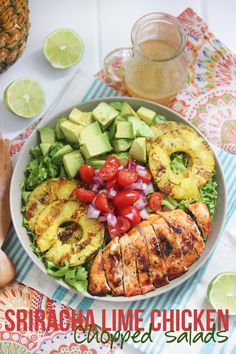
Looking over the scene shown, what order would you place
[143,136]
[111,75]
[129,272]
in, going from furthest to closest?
[111,75] → [143,136] → [129,272]

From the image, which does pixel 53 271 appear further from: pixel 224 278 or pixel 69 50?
pixel 69 50

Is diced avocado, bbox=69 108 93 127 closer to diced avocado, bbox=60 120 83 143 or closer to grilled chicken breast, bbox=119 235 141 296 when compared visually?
diced avocado, bbox=60 120 83 143

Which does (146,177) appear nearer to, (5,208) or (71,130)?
(71,130)

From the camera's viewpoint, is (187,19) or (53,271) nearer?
(53,271)

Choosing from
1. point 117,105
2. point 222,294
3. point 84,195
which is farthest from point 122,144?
point 222,294

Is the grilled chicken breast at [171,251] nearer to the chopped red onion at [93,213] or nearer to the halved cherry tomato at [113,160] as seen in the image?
the chopped red onion at [93,213]

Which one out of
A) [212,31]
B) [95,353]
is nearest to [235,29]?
[212,31]
